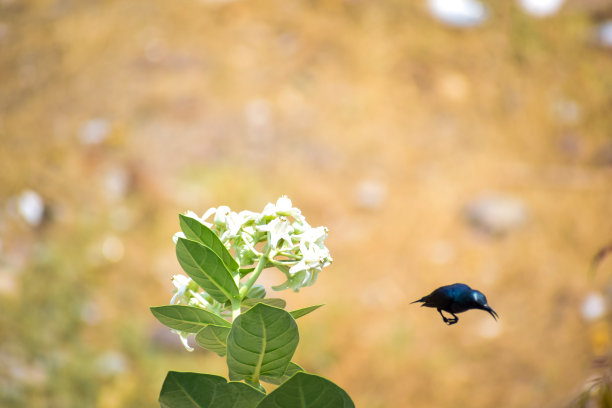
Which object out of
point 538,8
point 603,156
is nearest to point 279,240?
point 603,156

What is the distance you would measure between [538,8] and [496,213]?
51.3 inches

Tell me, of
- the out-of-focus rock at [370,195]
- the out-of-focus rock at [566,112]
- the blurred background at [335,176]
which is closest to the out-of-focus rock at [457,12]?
the blurred background at [335,176]

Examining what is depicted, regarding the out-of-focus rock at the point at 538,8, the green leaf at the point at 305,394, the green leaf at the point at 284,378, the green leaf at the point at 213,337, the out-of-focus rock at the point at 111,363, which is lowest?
the green leaf at the point at 305,394

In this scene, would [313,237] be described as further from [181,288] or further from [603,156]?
[603,156]

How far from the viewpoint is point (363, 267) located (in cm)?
236

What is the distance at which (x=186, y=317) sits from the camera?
0.55 meters

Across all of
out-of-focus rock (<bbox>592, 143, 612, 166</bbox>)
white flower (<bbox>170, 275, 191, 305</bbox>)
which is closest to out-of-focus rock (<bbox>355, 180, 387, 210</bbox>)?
out-of-focus rock (<bbox>592, 143, 612, 166</bbox>)

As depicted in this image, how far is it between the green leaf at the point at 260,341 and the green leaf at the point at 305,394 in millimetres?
62

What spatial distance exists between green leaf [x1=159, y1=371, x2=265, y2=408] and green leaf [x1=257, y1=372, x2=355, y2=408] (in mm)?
42

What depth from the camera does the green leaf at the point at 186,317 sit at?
0.54 m

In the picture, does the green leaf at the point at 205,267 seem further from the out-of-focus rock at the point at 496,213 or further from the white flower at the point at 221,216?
the out-of-focus rock at the point at 496,213

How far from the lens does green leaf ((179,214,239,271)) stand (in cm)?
57

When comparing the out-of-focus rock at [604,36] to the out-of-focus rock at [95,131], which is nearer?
the out-of-focus rock at [95,131]

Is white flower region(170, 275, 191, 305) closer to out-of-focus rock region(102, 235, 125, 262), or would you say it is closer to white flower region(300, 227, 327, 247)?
white flower region(300, 227, 327, 247)
